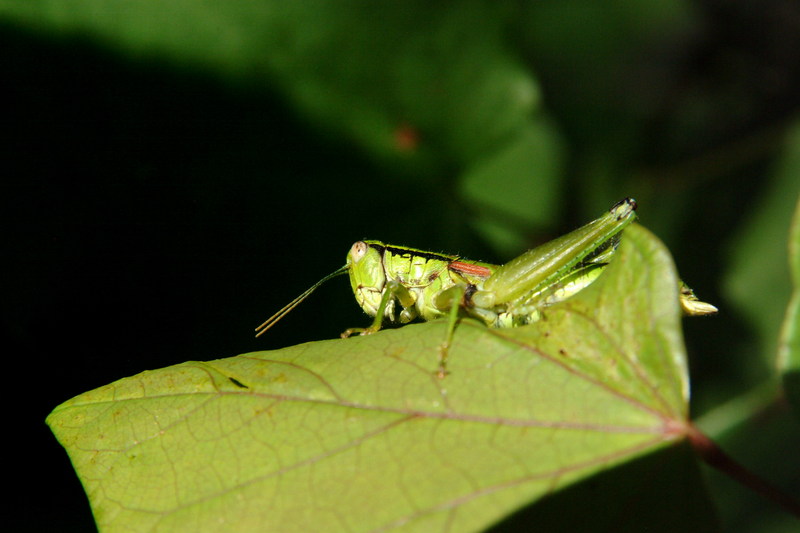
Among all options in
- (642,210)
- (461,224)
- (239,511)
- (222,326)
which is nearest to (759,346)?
(642,210)

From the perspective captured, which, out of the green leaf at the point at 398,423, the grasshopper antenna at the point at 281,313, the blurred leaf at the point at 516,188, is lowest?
the green leaf at the point at 398,423

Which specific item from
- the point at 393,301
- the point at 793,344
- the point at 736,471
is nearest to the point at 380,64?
the point at 393,301

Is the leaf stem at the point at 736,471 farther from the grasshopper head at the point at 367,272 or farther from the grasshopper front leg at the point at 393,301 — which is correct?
the grasshopper head at the point at 367,272

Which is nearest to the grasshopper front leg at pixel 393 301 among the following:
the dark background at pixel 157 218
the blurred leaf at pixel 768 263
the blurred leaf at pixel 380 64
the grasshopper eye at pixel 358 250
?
the grasshopper eye at pixel 358 250

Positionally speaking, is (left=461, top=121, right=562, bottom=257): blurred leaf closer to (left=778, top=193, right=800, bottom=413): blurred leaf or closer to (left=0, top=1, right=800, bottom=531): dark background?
(left=0, top=1, right=800, bottom=531): dark background

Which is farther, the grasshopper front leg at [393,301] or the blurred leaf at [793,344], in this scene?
the grasshopper front leg at [393,301]

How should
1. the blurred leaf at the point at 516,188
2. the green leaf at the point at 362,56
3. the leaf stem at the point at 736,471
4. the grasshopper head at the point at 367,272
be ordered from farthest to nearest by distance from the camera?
the blurred leaf at the point at 516,188 → the grasshopper head at the point at 367,272 → the green leaf at the point at 362,56 → the leaf stem at the point at 736,471
